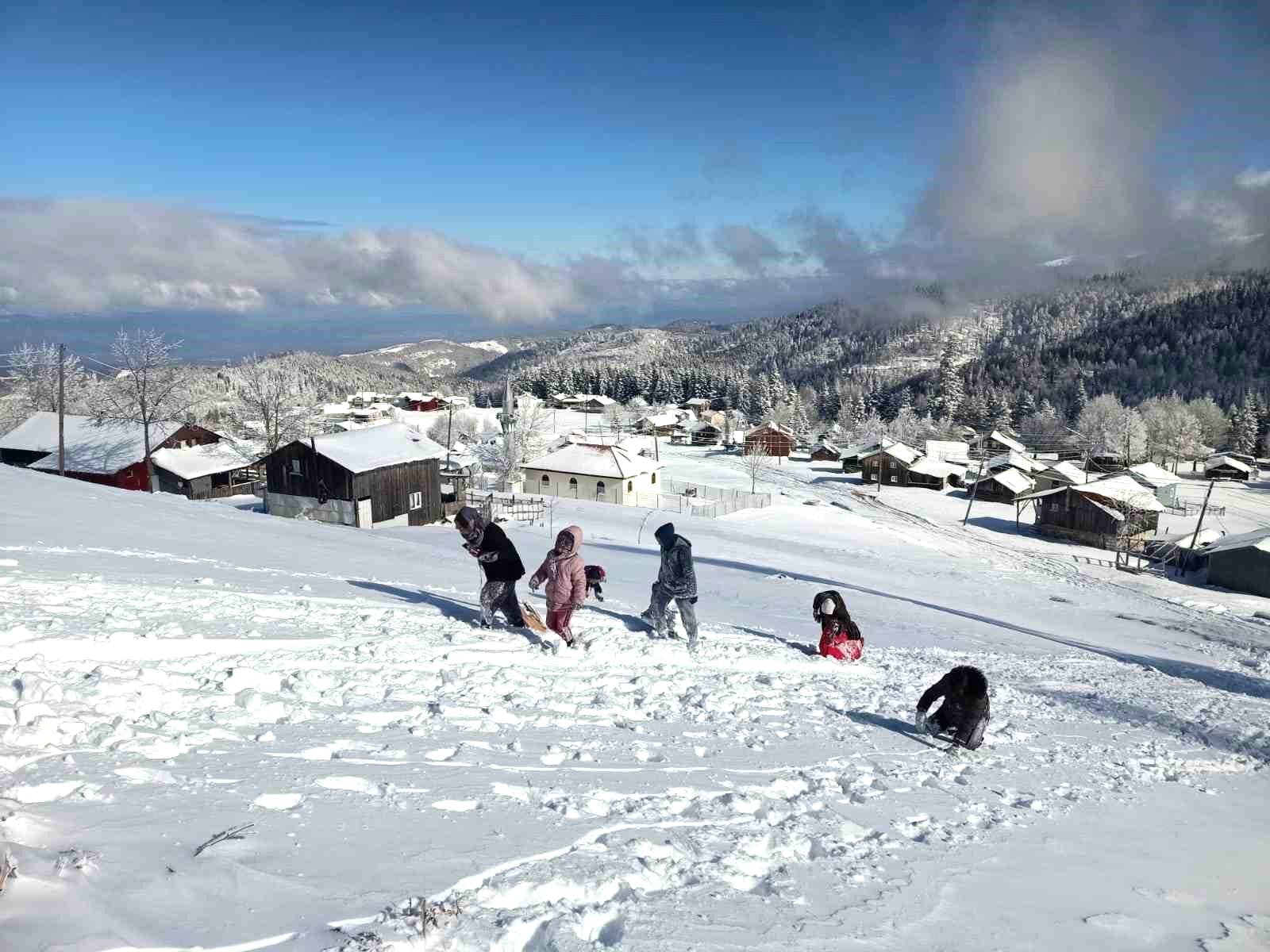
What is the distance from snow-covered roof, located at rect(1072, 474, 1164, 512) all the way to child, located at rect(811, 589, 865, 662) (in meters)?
47.7

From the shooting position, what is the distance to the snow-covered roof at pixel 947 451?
3465 inches

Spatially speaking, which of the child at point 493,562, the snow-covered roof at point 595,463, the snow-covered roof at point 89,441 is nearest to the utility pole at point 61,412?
the snow-covered roof at point 89,441

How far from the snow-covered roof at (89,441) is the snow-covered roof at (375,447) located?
15.8 meters

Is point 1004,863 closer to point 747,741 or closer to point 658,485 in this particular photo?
point 747,741

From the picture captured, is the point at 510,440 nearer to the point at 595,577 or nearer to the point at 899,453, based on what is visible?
the point at 899,453

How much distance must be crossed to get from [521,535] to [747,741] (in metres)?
18.8

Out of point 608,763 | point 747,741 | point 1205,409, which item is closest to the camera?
point 608,763

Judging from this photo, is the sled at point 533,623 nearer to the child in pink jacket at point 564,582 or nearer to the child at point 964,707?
the child in pink jacket at point 564,582

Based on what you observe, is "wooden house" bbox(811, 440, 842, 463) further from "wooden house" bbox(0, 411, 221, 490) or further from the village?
"wooden house" bbox(0, 411, 221, 490)

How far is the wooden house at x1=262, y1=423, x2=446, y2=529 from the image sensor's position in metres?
32.5

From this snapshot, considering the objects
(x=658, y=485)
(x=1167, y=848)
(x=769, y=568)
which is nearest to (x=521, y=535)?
(x=769, y=568)

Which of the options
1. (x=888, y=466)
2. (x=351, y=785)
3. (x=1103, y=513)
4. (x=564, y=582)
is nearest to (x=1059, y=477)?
(x=888, y=466)

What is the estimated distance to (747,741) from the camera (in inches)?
269

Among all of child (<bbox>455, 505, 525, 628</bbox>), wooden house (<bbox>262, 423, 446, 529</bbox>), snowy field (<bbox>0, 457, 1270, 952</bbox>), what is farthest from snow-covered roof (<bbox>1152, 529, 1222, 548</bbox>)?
child (<bbox>455, 505, 525, 628</bbox>)
